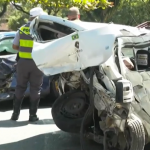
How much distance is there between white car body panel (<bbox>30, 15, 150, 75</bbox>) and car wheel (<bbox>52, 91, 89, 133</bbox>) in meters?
0.94

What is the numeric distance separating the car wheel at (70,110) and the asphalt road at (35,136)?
10.4 inches

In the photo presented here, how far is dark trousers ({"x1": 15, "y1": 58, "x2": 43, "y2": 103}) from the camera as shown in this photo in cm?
684

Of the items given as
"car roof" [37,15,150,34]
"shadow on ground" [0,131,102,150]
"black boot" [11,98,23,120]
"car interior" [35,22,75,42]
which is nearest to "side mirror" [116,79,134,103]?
"car roof" [37,15,150,34]

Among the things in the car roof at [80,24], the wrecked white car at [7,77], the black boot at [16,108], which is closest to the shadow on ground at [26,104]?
the wrecked white car at [7,77]

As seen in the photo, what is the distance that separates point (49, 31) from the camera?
591 cm

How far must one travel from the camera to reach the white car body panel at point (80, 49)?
15.1ft

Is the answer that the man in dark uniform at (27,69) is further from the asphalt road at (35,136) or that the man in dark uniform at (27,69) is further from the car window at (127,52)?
the car window at (127,52)

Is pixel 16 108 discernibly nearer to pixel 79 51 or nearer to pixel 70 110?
pixel 70 110

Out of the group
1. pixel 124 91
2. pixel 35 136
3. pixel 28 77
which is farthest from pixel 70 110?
pixel 124 91

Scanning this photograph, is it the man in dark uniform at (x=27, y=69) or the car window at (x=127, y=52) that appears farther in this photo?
the man in dark uniform at (x=27, y=69)

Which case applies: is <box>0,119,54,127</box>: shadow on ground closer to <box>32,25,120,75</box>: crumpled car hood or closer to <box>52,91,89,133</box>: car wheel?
<box>52,91,89,133</box>: car wheel

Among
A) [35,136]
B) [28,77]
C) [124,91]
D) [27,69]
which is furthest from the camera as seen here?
[28,77]

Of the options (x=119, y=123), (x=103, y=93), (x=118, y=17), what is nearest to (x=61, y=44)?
(x=103, y=93)

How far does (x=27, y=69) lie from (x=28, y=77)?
203mm
